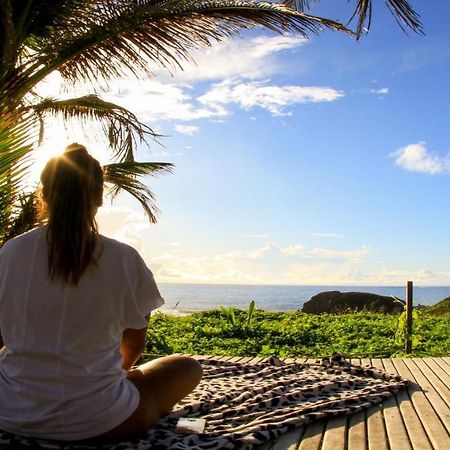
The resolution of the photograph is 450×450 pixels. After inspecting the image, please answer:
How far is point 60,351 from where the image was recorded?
229 centimetres

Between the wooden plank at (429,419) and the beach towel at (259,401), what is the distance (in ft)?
0.39

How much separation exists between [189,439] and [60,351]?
2.62ft

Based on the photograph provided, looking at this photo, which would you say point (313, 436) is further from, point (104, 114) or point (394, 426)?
point (104, 114)

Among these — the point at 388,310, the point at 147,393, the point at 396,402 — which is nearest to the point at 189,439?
the point at 147,393

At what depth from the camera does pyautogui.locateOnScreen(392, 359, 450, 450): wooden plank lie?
2.96 meters

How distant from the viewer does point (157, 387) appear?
274cm

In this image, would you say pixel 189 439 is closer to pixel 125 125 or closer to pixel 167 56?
pixel 167 56

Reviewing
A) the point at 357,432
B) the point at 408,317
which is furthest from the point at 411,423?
the point at 408,317

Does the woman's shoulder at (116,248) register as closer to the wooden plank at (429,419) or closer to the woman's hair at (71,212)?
the woman's hair at (71,212)

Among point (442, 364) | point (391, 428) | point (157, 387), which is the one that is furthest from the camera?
point (442, 364)

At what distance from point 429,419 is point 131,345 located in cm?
177

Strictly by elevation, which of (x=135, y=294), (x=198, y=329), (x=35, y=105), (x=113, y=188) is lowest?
(x=198, y=329)

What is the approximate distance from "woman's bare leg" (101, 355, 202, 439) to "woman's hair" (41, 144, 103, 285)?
25.2 inches

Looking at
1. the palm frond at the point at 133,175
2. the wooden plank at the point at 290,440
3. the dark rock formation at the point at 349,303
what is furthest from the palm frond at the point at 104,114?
the dark rock formation at the point at 349,303
